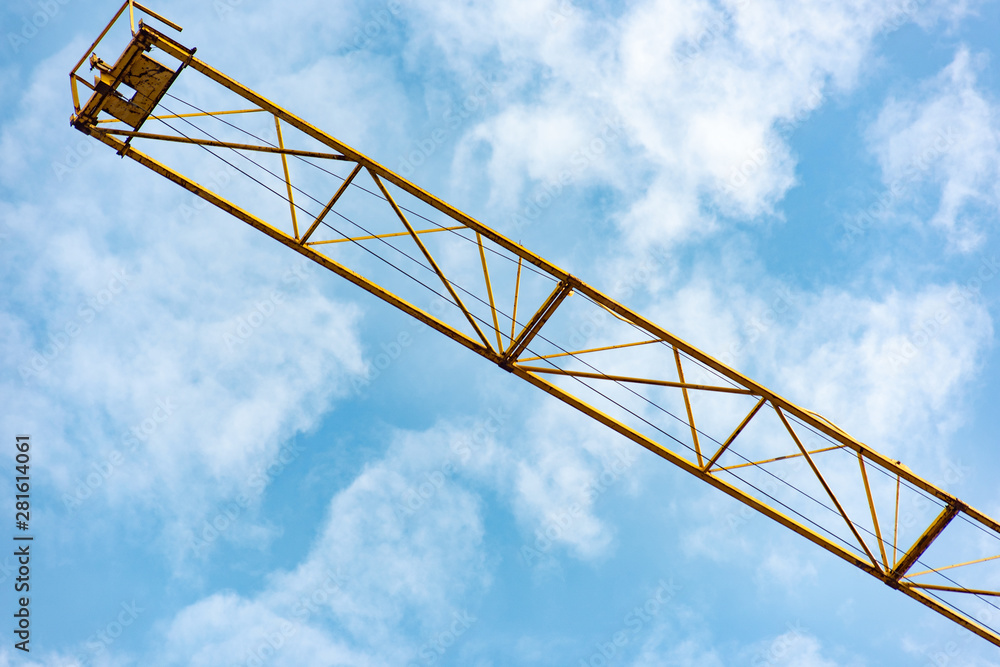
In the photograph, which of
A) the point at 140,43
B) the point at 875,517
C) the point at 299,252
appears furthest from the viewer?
the point at 875,517

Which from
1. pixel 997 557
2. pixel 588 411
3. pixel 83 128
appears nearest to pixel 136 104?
pixel 83 128

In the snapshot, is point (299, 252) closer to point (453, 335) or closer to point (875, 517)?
point (453, 335)

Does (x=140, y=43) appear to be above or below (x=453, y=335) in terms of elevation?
above

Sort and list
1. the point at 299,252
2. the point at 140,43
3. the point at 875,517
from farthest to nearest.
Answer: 1. the point at 875,517
2. the point at 299,252
3. the point at 140,43

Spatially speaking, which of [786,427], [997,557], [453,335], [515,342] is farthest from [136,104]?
[997,557]

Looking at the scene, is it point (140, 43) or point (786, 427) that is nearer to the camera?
point (140, 43)

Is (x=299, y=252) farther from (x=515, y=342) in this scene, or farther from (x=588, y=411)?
(x=588, y=411)

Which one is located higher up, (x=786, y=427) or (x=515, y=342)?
(x=786, y=427)

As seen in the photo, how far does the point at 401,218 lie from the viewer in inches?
547

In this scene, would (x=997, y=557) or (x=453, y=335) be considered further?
(x=997, y=557)

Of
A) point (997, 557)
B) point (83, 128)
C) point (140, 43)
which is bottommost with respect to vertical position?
point (83, 128)

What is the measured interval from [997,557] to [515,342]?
9.78m

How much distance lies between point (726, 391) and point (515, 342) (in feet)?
11.8

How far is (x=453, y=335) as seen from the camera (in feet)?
46.9
